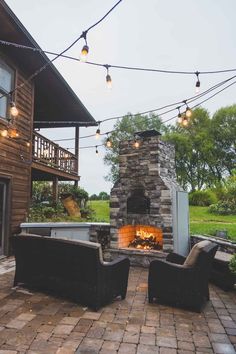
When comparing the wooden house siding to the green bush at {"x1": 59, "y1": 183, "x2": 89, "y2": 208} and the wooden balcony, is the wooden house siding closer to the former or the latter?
the wooden balcony

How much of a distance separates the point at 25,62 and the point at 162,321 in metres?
8.11

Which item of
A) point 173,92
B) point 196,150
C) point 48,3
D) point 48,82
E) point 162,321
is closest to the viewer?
point 162,321

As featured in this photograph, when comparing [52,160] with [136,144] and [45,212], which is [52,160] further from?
[136,144]

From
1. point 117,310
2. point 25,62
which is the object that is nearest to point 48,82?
point 25,62

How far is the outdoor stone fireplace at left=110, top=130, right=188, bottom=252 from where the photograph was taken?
7.14 meters

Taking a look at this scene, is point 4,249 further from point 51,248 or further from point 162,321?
point 162,321

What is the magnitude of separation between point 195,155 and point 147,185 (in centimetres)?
2304

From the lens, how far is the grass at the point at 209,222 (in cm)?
1091

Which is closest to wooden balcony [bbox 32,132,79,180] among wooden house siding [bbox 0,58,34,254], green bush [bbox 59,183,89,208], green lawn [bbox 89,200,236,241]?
green bush [bbox 59,183,89,208]

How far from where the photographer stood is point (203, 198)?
21000mm

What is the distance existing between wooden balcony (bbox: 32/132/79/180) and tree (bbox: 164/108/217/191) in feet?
54.7

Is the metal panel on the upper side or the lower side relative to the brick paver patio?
upper

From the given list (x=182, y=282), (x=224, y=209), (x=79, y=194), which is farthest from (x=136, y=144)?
(x=224, y=209)

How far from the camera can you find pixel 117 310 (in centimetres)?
430
